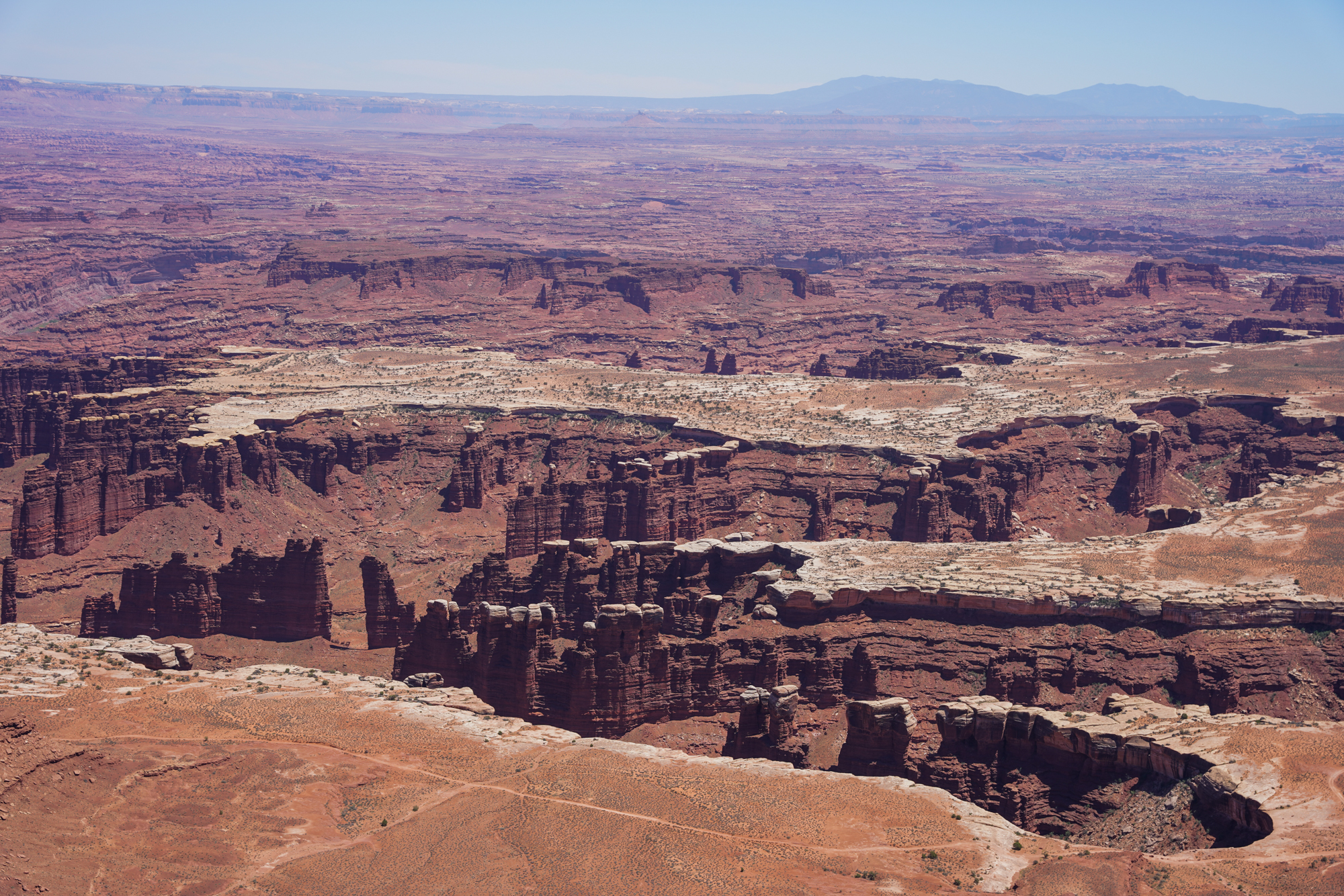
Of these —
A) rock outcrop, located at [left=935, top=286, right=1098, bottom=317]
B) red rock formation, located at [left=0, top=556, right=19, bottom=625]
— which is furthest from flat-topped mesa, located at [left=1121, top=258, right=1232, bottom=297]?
red rock formation, located at [left=0, top=556, right=19, bottom=625]

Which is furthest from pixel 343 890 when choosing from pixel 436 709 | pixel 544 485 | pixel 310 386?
pixel 310 386

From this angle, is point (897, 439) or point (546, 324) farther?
point (546, 324)

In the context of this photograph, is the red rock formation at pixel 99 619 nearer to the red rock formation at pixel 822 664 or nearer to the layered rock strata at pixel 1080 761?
the red rock formation at pixel 822 664

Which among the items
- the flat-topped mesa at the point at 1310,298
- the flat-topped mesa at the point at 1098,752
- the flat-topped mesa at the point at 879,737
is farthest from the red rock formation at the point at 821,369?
the flat-topped mesa at the point at 1098,752

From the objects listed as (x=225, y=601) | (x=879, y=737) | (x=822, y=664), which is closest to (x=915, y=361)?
(x=225, y=601)

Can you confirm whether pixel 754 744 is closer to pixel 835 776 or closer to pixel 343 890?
pixel 835 776
